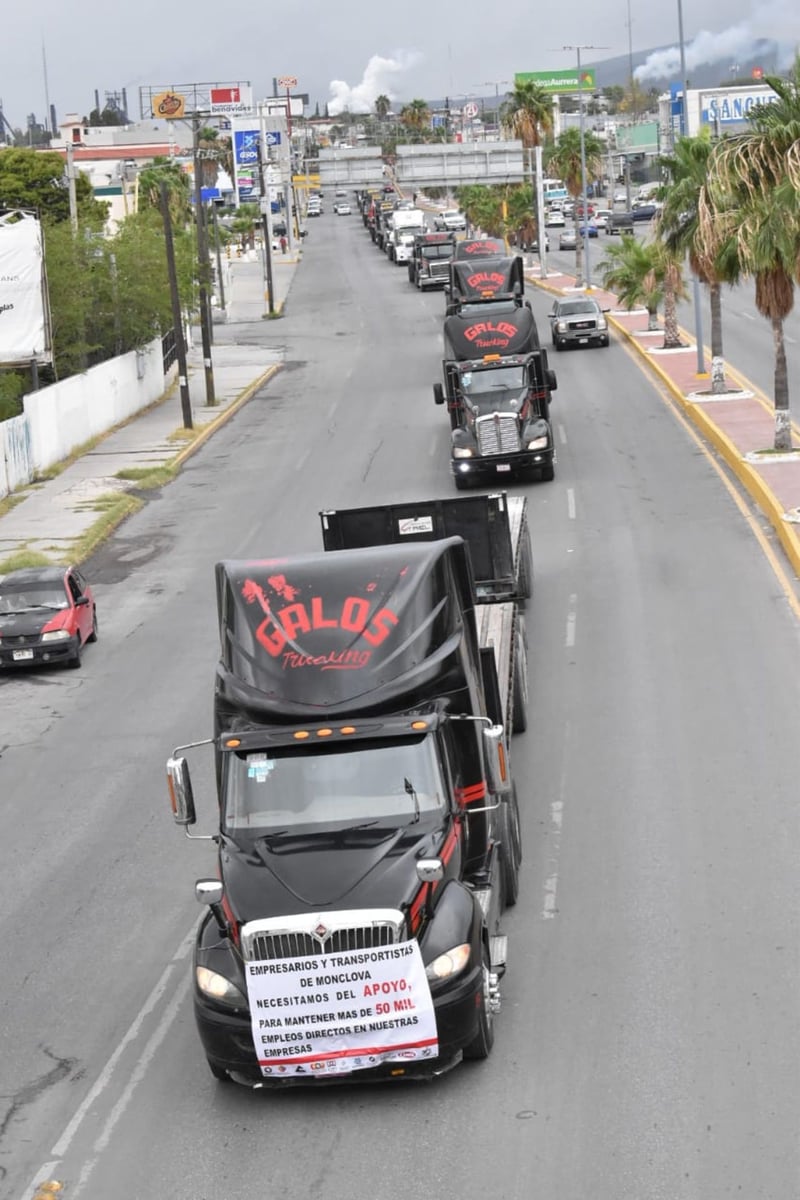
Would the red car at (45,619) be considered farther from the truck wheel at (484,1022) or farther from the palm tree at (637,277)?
the palm tree at (637,277)

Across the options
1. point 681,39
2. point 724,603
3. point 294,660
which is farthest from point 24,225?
point 294,660

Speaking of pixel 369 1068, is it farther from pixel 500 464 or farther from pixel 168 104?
pixel 168 104

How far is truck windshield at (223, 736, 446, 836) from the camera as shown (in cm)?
1256

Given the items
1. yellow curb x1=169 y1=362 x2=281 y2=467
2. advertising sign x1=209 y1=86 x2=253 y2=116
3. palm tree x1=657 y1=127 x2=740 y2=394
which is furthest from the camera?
advertising sign x1=209 y1=86 x2=253 y2=116

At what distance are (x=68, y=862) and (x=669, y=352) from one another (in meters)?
42.3

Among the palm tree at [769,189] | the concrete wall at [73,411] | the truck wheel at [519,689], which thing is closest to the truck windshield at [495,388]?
the palm tree at [769,189]

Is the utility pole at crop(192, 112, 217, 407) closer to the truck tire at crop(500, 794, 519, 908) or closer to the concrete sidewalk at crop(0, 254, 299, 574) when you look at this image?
the concrete sidewalk at crop(0, 254, 299, 574)

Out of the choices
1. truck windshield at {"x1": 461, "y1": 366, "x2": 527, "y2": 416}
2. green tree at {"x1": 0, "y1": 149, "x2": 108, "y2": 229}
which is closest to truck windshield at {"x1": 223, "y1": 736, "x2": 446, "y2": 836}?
truck windshield at {"x1": 461, "y1": 366, "x2": 527, "y2": 416}

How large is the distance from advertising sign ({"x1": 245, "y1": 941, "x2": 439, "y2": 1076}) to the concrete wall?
32.3 meters

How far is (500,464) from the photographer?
122 ft

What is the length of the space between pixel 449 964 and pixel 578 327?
49.5 m

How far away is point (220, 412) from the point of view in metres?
54.5

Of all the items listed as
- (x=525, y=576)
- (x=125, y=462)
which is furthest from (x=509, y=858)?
(x=125, y=462)

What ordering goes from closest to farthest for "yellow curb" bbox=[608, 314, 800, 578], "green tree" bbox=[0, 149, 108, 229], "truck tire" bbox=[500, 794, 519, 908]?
"truck tire" bbox=[500, 794, 519, 908], "yellow curb" bbox=[608, 314, 800, 578], "green tree" bbox=[0, 149, 108, 229]
